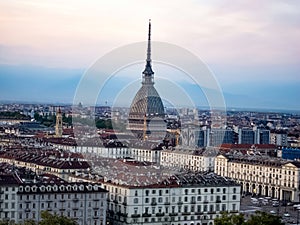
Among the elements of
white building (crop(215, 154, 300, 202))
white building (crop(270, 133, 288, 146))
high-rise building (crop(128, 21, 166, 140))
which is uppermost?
high-rise building (crop(128, 21, 166, 140))

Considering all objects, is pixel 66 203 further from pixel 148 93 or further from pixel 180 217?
pixel 148 93

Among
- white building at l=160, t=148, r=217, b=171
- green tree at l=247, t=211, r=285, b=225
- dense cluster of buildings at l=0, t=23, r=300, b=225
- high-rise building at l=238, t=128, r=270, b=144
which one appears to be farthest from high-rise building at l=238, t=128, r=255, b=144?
green tree at l=247, t=211, r=285, b=225

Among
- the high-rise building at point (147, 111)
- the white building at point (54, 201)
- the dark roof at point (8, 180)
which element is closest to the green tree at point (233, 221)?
the white building at point (54, 201)

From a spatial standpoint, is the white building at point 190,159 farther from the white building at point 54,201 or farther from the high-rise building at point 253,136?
the high-rise building at point 253,136

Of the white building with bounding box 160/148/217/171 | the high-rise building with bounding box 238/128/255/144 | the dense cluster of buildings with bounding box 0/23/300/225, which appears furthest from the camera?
the high-rise building with bounding box 238/128/255/144

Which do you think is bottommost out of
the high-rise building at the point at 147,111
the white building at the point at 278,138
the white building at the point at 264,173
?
the white building at the point at 264,173

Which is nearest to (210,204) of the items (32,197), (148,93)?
(32,197)

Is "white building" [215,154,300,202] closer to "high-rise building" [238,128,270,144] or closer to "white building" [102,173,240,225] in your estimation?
"white building" [102,173,240,225]
